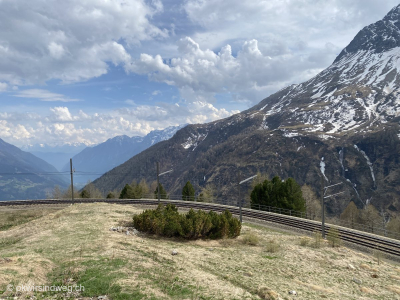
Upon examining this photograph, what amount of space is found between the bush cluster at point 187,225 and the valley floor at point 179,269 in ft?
3.08

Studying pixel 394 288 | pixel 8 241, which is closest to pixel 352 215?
pixel 394 288

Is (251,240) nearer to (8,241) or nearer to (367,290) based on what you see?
(367,290)

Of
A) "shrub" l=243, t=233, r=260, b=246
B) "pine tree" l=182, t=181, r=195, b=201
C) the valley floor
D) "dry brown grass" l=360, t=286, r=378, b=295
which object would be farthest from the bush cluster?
"pine tree" l=182, t=181, r=195, b=201

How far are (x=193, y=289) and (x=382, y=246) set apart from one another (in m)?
29.2

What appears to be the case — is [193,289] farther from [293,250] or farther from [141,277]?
[293,250]

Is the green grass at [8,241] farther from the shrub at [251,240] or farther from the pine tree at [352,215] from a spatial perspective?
the pine tree at [352,215]

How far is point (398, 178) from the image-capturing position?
14900 cm

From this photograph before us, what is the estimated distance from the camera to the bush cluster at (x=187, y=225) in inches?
928

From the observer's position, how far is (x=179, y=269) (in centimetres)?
1484

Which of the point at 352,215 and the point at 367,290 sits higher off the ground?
the point at 367,290

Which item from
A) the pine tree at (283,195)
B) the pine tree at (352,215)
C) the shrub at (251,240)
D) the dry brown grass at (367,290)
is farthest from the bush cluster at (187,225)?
the pine tree at (352,215)

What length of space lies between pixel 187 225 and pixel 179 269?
341 inches

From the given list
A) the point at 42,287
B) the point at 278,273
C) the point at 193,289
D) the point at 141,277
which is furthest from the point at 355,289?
the point at 42,287

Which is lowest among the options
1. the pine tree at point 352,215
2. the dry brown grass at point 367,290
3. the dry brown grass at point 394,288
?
the pine tree at point 352,215
